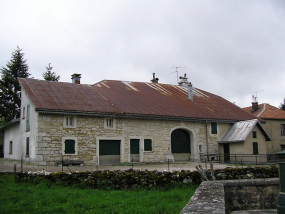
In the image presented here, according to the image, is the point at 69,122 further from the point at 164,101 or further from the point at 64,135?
the point at 164,101

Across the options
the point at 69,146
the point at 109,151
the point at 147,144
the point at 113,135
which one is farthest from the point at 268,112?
the point at 69,146

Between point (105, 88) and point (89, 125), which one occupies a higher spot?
point (105, 88)

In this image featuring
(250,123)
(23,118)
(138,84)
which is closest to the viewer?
(23,118)

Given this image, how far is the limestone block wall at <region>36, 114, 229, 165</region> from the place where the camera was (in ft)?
71.2

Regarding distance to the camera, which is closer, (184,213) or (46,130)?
(184,213)


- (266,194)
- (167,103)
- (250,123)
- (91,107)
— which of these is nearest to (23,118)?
(91,107)

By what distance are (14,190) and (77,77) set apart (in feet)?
67.6

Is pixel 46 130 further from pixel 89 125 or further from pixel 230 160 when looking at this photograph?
pixel 230 160

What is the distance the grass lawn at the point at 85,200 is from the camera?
8.30m

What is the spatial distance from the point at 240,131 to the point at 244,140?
1.37 m

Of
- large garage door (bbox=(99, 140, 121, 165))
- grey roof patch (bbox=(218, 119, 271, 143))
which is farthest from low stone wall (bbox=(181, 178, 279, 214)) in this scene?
grey roof patch (bbox=(218, 119, 271, 143))

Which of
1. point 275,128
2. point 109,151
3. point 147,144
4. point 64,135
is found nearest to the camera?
point 64,135

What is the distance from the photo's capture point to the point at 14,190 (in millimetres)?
10844

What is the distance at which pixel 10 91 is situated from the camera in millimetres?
40375
